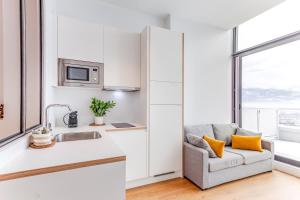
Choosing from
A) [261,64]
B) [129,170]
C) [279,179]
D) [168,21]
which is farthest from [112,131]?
[261,64]

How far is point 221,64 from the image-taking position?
3600mm

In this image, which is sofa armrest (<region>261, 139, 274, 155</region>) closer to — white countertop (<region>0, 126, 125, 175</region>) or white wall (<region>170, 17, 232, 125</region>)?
white wall (<region>170, 17, 232, 125</region>)

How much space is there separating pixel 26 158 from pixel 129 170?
1.49 metres

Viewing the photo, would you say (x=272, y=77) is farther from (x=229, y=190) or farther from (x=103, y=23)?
(x=103, y=23)

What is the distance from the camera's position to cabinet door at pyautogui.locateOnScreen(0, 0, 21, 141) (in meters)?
0.95

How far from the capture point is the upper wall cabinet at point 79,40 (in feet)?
7.10

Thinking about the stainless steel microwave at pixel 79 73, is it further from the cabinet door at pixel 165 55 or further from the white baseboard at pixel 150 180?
the white baseboard at pixel 150 180

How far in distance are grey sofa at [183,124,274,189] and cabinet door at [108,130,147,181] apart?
0.75 m

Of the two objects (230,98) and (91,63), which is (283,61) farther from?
(91,63)

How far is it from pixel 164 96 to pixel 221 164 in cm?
132

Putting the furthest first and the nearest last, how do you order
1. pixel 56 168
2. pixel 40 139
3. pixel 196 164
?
pixel 196 164 < pixel 40 139 < pixel 56 168

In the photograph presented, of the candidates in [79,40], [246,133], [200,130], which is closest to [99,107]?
[79,40]

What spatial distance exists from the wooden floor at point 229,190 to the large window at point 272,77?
723mm

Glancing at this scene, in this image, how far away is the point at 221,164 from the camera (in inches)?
90.8
